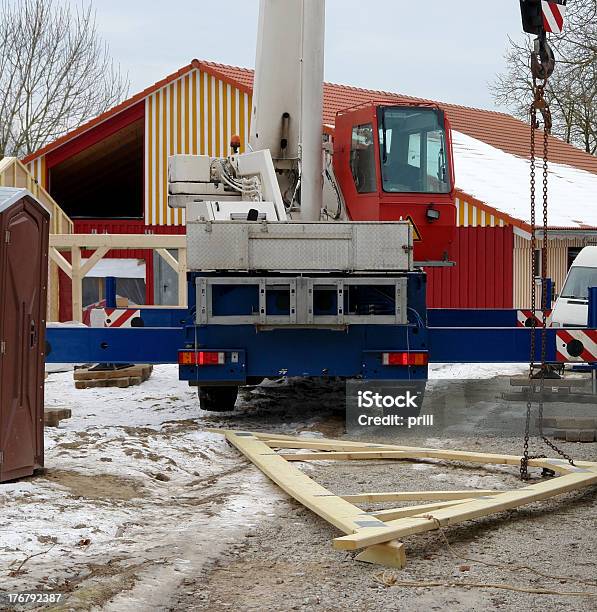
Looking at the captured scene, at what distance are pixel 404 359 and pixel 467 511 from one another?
4.55 metres

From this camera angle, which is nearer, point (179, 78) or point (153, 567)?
point (153, 567)

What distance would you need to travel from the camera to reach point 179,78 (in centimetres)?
2827

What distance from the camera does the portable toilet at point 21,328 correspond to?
798cm

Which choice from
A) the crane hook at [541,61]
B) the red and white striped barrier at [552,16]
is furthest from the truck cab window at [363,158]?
the crane hook at [541,61]

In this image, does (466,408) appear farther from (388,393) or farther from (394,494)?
(394,494)

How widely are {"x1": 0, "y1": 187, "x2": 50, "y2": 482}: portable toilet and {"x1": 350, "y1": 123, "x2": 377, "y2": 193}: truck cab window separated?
209 inches

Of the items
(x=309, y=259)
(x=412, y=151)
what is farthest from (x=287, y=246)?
(x=412, y=151)

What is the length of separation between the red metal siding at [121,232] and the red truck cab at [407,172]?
638 inches

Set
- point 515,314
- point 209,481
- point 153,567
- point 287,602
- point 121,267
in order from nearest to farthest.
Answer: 1. point 287,602
2. point 153,567
3. point 209,481
4. point 515,314
5. point 121,267

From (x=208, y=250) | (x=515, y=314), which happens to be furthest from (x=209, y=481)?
(x=515, y=314)

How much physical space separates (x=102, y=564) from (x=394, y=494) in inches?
92.4

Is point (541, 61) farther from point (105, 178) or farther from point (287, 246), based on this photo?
A: point (105, 178)

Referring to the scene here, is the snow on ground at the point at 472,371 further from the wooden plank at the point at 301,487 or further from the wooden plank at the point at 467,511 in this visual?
the wooden plank at the point at 467,511

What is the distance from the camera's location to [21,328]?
8.24 m
